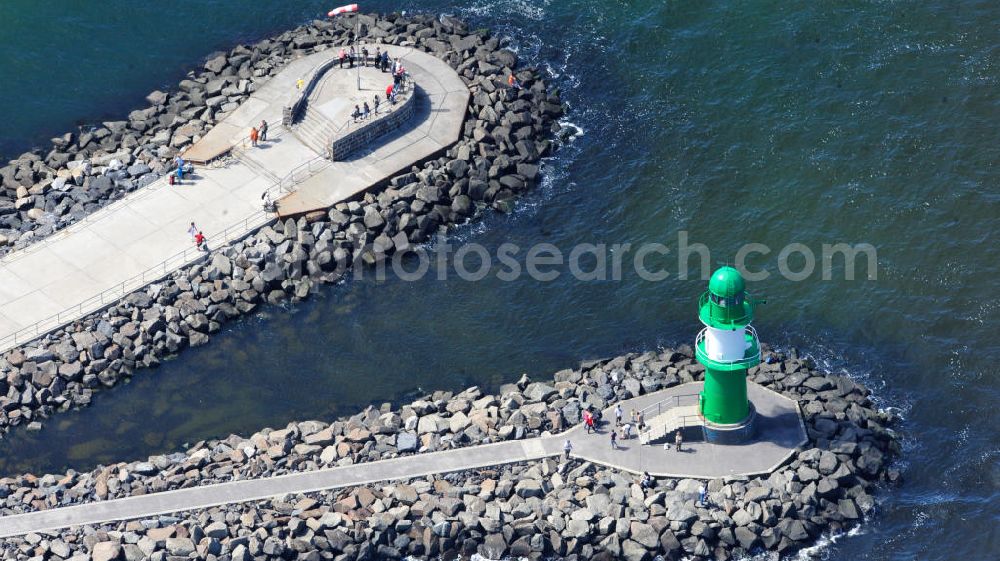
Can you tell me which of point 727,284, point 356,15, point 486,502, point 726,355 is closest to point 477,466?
point 486,502

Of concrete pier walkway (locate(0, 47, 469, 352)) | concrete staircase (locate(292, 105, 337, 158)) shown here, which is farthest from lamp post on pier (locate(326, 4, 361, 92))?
concrete staircase (locate(292, 105, 337, 158))

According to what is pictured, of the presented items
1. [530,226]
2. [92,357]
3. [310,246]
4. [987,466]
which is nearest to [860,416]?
[987,466]

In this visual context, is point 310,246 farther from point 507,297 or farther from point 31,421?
point 31,421

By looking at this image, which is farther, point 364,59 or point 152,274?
point 364,59

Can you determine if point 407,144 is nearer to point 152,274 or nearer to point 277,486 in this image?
point 152,274

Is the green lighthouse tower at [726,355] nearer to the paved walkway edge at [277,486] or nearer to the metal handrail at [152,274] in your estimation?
the paved walkway edge at [277,486]

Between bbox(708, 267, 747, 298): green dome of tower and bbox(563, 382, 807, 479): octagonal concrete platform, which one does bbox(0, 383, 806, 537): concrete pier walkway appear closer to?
bbox(563, 382, 807, 479): octagonal concrete platform
